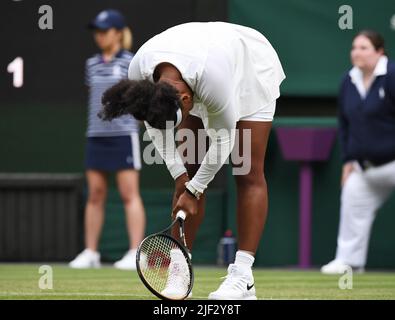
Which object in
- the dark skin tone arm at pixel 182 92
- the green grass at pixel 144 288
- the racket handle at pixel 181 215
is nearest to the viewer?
the dark skin tone arm at pixel 182 92

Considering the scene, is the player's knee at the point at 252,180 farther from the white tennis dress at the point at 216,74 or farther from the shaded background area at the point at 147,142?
the shaded background area at the point at 147,142

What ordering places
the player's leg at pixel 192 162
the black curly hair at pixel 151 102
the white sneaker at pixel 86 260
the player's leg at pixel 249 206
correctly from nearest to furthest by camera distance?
the black curly hair at pixel 151 102 < the player's leg at pixel 249 206 < the player's leg at pixel 192 162 < the white sneaker at pixel 86 260

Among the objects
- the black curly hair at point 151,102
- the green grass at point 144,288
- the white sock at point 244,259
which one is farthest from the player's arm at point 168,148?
the green grass at point 144,288

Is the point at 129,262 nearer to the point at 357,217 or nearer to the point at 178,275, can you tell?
the point at 357,217

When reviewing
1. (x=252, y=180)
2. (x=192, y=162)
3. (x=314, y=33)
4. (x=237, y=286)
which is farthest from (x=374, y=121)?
(x=237, y=286)

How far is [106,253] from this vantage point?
9461mm

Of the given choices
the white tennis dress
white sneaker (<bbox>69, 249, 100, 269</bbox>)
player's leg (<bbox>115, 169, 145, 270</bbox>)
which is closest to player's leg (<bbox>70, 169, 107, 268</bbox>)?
white sneaker (<bbox>69, 249, 100, 269</bbox>)

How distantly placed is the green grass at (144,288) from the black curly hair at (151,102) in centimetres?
112

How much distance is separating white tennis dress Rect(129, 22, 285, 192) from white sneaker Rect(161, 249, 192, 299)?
1.10 ft

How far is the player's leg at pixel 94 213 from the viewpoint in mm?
8711

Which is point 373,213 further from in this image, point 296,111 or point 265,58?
point 265,58

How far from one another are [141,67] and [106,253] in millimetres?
4334
